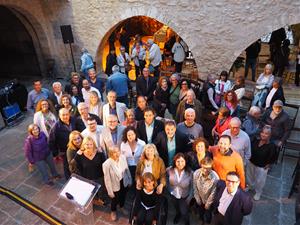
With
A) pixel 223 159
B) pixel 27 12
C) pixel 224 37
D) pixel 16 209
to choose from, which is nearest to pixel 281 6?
pixel 224 37

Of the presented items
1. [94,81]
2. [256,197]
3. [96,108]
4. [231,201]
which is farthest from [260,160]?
[94,81]

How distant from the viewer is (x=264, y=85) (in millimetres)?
6105

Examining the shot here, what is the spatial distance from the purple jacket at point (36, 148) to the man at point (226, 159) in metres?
3.03

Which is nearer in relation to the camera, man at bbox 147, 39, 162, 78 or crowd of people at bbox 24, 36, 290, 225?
crowd of people at bbox 24, 36, 290, 225

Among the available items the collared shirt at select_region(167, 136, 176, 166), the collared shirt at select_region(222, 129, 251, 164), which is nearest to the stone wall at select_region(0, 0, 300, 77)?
the collared shirt at select_region(222, 129, 251, 164)

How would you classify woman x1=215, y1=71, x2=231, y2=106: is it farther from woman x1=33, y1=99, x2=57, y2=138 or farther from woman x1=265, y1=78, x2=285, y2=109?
woman x1=33, y1=99, x2=57, y2=138

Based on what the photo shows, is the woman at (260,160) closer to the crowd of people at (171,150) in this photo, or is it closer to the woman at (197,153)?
the crowd of people at (171,150)

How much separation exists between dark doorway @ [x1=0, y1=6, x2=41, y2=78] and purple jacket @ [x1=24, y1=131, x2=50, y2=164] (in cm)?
692

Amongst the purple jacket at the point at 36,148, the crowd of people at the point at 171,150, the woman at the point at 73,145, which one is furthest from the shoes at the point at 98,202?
the purple jacket at the point at 36,148

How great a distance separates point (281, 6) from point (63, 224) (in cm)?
644

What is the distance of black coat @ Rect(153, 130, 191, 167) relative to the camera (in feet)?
14.5

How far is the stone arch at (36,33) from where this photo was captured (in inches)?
377

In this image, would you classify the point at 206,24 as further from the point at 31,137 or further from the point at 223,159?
the point at 31,137

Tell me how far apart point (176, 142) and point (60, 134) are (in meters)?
2.14
